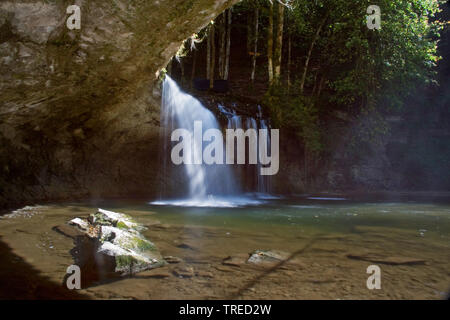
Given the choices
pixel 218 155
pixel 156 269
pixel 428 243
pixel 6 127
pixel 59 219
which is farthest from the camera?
pixel 218 155

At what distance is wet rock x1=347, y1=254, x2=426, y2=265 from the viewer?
349cm

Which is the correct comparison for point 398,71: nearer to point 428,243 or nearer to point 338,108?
point 338,108

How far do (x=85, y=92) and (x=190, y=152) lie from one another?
4610 mm

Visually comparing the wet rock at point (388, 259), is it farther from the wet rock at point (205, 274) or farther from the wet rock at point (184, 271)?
the wet rock at point (184, 271)

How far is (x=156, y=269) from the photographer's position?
3.14m

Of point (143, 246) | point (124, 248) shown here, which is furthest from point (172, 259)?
point (124, 248)

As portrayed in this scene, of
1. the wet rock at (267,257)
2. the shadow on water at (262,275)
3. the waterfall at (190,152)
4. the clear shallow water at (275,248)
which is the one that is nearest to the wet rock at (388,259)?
the clear shallow water at (275,248)

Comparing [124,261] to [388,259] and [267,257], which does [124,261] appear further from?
[388,259]

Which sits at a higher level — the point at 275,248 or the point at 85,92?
the point at 85,92

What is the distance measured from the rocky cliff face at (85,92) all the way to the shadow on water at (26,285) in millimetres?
3714

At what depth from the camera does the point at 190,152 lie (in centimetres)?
1145
